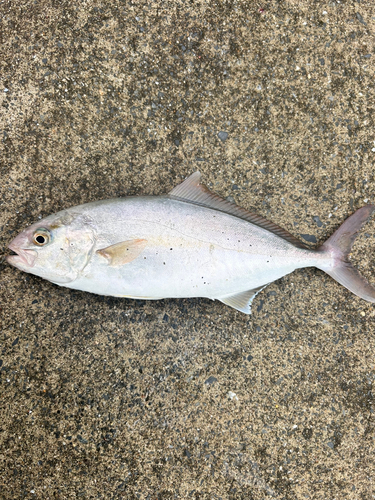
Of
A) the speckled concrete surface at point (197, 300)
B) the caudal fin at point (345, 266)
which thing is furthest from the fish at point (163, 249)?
the speckled concrete surface at point (197, 300)

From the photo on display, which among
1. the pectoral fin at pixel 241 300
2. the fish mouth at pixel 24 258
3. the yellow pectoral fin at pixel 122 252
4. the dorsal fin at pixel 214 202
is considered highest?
the dorsal fin at pixel 214 202

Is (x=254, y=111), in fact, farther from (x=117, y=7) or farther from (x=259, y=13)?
(x=117, y=7)

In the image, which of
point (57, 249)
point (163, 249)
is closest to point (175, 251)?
point (163, 249)

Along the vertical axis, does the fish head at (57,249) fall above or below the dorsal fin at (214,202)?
below

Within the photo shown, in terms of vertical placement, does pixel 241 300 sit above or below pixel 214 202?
below

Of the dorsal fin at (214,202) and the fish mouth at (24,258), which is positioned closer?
the fish mouth at (24,258)

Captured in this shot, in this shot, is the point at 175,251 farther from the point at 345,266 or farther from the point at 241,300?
the point at 345,266

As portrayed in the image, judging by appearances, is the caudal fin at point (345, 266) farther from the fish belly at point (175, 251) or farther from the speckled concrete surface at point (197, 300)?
the fish belly at point (175, 251)
